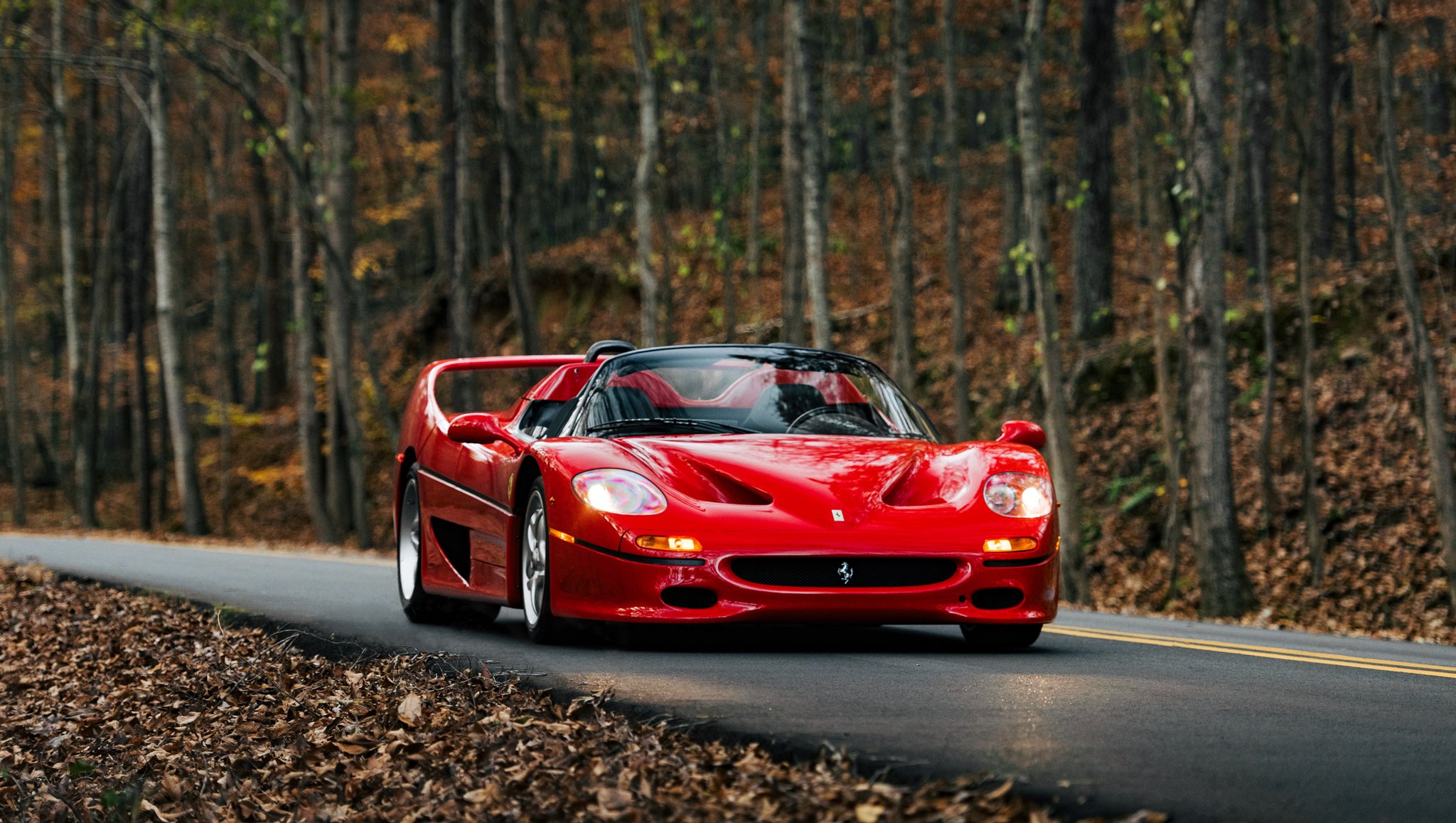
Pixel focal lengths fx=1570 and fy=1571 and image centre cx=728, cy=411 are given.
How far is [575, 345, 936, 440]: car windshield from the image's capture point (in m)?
7.78

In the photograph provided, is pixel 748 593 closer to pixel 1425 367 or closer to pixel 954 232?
pixel 1425 367

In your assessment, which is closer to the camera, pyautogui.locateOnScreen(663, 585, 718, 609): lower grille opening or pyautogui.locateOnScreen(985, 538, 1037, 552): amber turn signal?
pyautogui.locateOnScreen(663, 585, 718, 609): lower grille opening

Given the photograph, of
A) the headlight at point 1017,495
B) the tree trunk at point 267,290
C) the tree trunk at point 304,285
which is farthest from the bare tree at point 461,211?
the headlight at point 1017,495

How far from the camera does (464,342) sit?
26.3 m

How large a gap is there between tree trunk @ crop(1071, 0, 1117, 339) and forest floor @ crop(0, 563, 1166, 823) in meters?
18.9

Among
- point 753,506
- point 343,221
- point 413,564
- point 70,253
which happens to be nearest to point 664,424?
point 753,506

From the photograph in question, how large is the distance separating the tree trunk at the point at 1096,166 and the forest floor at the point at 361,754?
18.9m

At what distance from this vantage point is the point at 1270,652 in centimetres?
790

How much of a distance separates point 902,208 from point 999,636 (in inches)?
591

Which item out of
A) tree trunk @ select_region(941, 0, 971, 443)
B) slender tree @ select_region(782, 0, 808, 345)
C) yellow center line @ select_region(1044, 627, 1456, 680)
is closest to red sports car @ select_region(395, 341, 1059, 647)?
yellow center line @ select_region(1044, 627, 1456, 680)

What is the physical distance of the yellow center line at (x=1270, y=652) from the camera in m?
7.19

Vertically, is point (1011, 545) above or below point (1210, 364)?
above

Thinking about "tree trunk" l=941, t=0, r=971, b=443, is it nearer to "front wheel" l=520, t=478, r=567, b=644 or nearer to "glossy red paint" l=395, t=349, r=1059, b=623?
"glossy red paint" l=395, t=349, r=1059, b=623

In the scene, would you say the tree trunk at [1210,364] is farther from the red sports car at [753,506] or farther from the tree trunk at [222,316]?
the tree trunk at [222,316]
